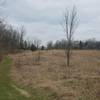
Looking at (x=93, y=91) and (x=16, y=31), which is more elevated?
(x=16, y=31)

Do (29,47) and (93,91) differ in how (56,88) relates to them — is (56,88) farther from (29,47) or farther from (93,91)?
(29,47)

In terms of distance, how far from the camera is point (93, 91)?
13070 mm

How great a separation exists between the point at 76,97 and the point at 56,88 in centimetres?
247

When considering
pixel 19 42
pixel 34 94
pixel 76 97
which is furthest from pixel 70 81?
pixel 19 42

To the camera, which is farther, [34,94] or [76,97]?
[34,94]

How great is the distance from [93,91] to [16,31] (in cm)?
9231

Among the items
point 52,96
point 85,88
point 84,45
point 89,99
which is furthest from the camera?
point 84,45

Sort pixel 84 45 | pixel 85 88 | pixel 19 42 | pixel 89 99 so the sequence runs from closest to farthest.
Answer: pixel 89 99
pixel 85 88
pixel 19 42
pixel 84 45

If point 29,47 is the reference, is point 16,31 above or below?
above

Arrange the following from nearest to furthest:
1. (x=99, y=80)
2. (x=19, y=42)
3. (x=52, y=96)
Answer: (x=52, y=96), (x=99, y=80), (x=19, y=42)

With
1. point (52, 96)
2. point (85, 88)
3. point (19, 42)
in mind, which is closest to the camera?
A: point (52, 96)

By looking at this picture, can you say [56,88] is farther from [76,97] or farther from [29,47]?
[29,47]

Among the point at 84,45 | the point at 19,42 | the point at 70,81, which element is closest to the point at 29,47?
the point at 19,42

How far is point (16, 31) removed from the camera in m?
104
